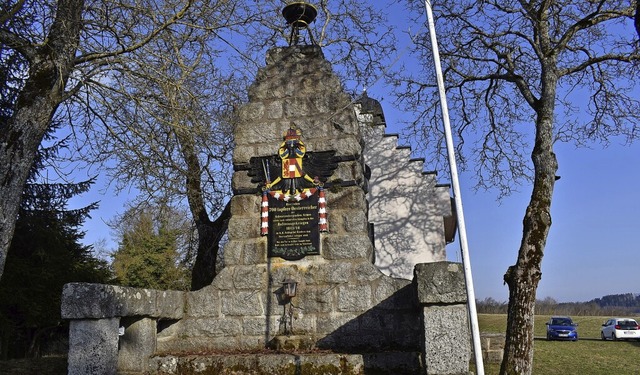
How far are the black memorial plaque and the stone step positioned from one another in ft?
4.51

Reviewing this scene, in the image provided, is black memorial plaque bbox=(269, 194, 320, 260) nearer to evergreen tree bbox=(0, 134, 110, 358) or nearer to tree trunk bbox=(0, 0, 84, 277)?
tree trunk bbox=(0, 0, 84, 277)

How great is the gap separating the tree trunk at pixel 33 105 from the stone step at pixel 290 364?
105 inches

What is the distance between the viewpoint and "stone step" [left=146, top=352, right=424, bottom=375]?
18.4 ft

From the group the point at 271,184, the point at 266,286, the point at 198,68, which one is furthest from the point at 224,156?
the point at 266,286

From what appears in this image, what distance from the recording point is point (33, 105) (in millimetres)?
6871

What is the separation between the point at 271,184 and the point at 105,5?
3244mm

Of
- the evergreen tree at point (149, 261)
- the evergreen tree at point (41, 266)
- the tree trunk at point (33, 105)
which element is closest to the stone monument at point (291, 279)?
the tree trunk at point (33, 105)

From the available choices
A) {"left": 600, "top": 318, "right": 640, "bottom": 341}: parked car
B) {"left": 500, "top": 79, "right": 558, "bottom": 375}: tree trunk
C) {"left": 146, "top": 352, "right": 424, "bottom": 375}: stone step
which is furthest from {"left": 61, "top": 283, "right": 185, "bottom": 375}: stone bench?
{"left": 600, "top": 318, "right": 640, "bottom": 341}: parked car

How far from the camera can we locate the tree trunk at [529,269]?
7828 mm

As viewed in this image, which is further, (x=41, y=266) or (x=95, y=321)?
(x=41, y=266)

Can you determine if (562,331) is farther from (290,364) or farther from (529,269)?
(290,364)

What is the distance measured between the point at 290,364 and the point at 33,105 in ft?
15.3

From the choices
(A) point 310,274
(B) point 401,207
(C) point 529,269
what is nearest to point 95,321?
(A) point 310,274

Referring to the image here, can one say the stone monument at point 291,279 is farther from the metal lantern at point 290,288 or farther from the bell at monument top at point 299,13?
the bell at monument top at point 299,13
